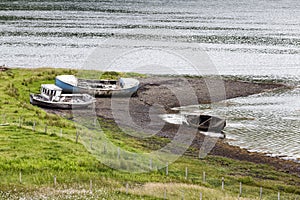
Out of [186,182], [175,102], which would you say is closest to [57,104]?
[175,102]

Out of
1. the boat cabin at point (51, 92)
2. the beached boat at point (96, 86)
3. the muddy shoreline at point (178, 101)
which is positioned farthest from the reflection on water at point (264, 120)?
the boat cabin at point (51, 92)

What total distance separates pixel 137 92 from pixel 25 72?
20.9 metres

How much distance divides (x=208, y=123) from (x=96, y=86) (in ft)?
73.8

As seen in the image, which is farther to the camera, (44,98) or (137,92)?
(137,92)

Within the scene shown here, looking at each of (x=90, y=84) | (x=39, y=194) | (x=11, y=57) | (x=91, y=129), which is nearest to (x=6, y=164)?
(x=39, y=194)

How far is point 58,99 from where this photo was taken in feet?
253

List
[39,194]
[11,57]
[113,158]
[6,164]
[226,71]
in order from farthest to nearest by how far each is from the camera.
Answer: [11,57], [226,71], [113,158], [6,164], [39,194]

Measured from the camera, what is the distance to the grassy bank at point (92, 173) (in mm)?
40438

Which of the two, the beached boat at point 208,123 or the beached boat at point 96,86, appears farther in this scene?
the beached boat at point 96,86

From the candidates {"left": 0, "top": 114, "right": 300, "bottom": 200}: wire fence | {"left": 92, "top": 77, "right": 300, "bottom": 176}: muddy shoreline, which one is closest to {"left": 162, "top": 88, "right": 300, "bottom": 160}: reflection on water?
{"left": 92, "top": 77, "right": 300, "bottom": 176}: muddy shoreline

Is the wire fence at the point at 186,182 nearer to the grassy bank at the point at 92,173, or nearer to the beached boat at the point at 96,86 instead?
the grassy bank at the point at 92,173

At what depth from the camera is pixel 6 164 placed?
44.7m

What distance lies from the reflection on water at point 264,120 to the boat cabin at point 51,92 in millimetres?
15023

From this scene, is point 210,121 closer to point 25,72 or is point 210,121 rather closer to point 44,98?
point 44,98
